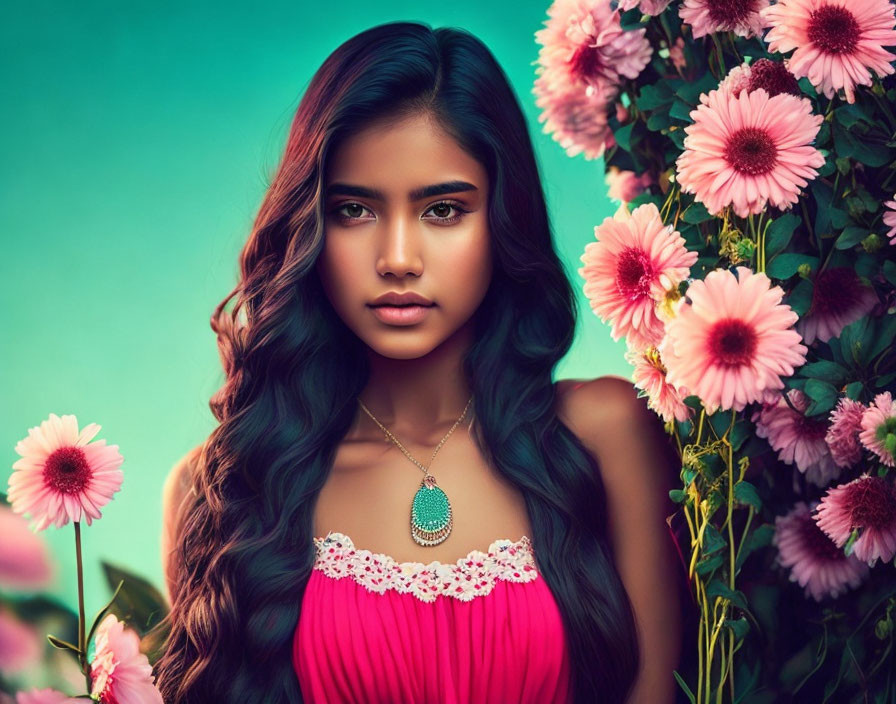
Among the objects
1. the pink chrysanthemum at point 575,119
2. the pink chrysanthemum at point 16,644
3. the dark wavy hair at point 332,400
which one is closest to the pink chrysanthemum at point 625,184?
the pink chrysanthemum at point 575,119

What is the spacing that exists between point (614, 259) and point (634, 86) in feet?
1.39

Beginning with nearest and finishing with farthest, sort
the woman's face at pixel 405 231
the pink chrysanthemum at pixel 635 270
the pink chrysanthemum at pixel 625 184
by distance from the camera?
the pink chrysanthemum at pixel 635 270, the woman's face at pixel 405 231, the pink chrysanthemum at pixel 625 184

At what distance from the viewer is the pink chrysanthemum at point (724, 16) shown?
1.31 meters

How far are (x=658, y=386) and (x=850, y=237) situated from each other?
0.28 meters

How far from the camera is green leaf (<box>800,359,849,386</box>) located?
1226 mm

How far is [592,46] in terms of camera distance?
5.01 ft

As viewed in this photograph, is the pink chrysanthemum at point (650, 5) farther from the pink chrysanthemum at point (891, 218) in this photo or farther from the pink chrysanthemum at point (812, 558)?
the pink chrysanthemum at point (812, 558)

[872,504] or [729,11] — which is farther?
[729,11]

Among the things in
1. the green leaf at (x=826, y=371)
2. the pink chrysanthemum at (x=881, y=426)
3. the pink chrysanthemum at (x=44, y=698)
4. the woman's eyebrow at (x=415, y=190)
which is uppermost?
the woman's eyebrow at (x=415, y=190)

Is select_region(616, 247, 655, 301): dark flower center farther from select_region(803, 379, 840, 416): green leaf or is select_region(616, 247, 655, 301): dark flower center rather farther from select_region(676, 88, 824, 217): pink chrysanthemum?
select_region(803, 379, 840, 416): green leaf

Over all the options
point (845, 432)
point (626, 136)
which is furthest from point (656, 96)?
point (845, 432)

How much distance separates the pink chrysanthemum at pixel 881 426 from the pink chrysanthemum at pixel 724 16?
19.1 inches

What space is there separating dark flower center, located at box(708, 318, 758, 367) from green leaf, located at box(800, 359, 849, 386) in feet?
0.52

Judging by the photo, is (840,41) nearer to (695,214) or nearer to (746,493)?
(695,214)
